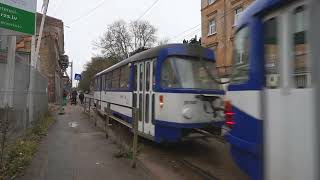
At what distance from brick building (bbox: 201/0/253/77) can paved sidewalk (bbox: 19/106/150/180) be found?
771 inches

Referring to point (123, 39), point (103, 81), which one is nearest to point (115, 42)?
point (123, 39)

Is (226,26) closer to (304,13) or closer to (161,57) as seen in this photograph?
(161,57)

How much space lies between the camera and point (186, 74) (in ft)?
38.1

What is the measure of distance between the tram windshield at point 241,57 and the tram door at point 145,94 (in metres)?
5.38

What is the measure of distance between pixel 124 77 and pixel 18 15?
4628mm

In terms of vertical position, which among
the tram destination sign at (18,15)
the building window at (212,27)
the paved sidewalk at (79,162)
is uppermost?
the building window at (212,27)

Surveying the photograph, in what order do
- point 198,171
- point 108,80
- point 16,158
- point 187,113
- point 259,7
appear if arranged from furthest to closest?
1. point 108,80
2. point 187,113
3. point 198,171
4. point 16,158
5. point 259,7

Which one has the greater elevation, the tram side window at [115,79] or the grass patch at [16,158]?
the tram side window at [115,79]

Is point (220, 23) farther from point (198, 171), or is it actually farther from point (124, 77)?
point (198, 171)

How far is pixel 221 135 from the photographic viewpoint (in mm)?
12008

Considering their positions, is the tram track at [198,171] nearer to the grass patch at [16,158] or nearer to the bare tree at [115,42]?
the grass patch at [16,158]

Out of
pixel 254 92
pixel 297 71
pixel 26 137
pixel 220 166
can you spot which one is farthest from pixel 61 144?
pixel 297 71

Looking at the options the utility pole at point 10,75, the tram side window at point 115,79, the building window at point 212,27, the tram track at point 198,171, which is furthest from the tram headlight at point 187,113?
the building window at point 212,27

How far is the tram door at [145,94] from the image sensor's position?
484 inches
